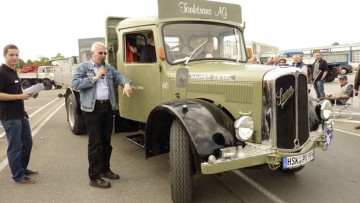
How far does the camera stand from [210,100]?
12.6ft

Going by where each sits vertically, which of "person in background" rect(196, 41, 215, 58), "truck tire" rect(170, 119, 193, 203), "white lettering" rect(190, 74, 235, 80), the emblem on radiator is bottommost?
"truck tire" rect(170, 119, 193, 203)

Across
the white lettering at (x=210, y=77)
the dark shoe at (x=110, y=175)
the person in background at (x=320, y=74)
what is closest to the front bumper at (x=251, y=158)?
the white lettering at (x=210, y=77)

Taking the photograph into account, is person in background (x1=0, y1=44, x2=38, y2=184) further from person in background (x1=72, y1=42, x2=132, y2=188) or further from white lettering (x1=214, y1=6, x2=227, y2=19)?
white lettering (x1=214, y1=6, x2=227, y2=19)

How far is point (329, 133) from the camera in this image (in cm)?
376

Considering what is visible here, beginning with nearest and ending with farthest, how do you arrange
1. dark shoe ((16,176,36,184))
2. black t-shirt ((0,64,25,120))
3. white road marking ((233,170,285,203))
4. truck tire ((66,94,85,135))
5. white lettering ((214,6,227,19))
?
white road marking ((233,170,285,203)) → black t-shirt ((0,64,25,120)) → dark shoe ((16,176,36,184)) → white lettering ((214,6,227,19)) → truck tire ((66,94,85,135))

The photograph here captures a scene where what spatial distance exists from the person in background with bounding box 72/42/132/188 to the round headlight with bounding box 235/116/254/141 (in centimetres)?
168

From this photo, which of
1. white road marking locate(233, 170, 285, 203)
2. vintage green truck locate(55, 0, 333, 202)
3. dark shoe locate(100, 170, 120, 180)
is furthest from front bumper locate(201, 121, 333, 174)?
dark shoe locate(100, 170, 120, 180)

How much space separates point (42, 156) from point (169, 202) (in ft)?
9.77

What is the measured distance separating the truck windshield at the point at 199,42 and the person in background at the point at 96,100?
83cm

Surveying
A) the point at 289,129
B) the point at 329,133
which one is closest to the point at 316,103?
the point at 329,133

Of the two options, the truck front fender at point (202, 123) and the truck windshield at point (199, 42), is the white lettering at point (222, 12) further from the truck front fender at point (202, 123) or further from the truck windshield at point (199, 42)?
the truck front fender at point (202, 123)

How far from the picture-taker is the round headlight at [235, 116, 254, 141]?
10.2 ft

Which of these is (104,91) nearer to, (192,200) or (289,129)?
(192,200)

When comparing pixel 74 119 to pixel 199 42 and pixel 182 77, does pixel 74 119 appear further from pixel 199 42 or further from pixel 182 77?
pixel 182 77
